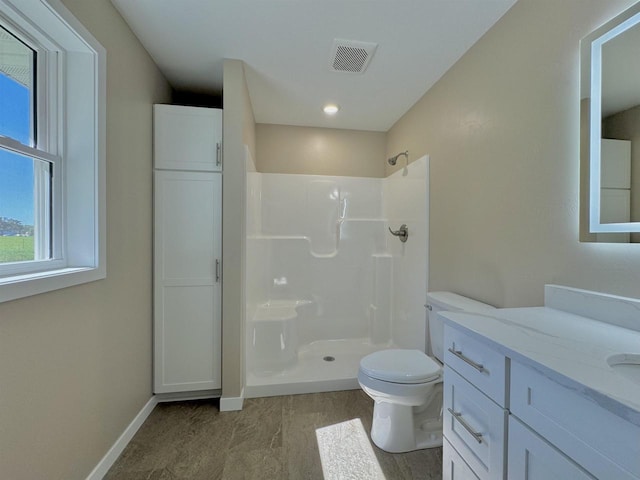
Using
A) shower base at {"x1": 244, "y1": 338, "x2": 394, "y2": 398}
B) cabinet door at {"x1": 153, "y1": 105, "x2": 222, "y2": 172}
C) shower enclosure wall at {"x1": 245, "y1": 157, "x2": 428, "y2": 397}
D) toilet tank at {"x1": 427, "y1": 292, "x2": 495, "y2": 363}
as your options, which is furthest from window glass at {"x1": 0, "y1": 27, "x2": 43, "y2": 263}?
toilet tank at {"x1": 427, "y1": 292, "x2": 495, "y2": 363}

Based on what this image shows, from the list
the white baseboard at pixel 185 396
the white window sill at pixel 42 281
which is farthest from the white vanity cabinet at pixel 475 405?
the white baseboard at pixel 185 396

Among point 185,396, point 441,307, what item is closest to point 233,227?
point 185,396

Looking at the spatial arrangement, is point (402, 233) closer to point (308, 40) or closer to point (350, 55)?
point (350, 55)

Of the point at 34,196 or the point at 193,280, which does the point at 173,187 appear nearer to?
the point at 193,280

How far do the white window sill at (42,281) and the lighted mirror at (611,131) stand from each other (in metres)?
1.93

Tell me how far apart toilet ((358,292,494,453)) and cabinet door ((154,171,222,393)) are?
1084mm

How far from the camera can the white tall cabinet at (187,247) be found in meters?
1.90

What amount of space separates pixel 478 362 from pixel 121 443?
5.97ft

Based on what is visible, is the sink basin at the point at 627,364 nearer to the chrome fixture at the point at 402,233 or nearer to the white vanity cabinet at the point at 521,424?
the white vanity cabinet at the point at 521,424

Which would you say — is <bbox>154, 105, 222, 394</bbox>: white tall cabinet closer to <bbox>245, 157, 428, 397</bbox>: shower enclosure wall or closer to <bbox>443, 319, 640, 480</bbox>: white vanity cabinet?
<bbox>245, 157, 428, 397</bbox>: shower enclosure wall

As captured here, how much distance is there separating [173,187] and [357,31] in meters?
1.46

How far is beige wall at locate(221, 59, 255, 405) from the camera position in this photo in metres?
1.89

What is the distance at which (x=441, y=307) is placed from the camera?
1.66 m

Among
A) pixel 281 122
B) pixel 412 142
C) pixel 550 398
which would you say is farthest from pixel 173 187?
pixel 550 398
